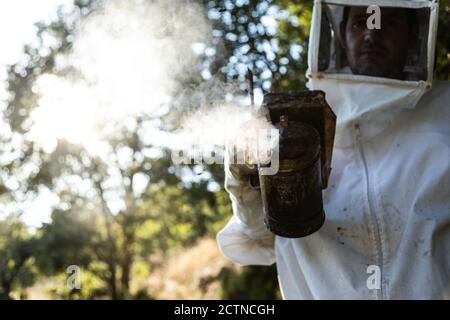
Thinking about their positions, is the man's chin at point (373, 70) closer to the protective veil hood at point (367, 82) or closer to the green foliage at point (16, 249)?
the protective veil hood at point (367, 82)

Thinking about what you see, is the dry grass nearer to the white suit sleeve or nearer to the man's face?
the white suit sleeve

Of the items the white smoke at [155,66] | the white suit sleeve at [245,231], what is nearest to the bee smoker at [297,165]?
the white smoke at [155,66]

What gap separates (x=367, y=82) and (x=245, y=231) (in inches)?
35.3

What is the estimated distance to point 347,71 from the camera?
2631 mm

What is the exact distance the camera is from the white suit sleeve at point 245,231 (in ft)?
7.12

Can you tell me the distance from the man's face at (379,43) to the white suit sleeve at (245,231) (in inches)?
34.8

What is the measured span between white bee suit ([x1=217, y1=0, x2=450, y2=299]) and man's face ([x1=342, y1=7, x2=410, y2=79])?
0.48 feet

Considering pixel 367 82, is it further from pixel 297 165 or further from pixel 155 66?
pixel 155 66

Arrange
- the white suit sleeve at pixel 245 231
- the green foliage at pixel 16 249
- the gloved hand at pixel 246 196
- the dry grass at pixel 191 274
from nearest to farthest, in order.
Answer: the gloved hand at pixel 246 196
the white suit sleeve at pixel 245 231
the green foliage at pixel 16 249
the dry grass at pixel 191 274

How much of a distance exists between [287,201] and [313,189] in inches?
4.2

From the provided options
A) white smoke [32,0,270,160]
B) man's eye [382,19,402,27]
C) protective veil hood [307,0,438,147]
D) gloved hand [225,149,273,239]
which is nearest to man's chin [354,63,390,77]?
protective veil hood [307,0,438,147]

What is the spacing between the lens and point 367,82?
7.69ft

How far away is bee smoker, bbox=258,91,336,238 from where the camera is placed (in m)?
1.75
